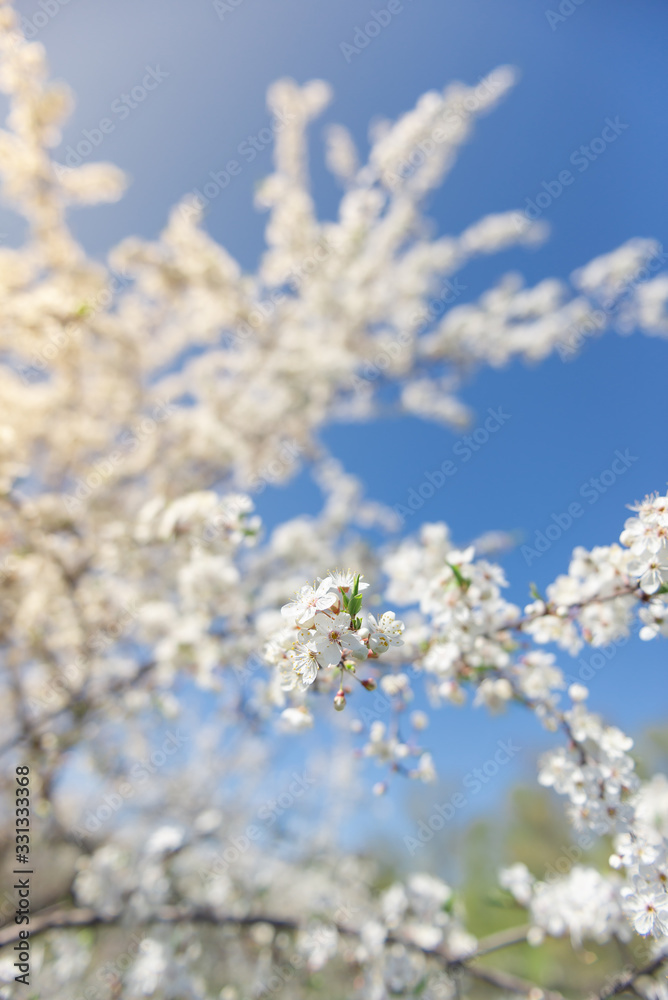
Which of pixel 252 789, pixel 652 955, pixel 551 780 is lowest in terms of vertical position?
pixel 652 955

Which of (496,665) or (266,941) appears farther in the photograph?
(266,941)

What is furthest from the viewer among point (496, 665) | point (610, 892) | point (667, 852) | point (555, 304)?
point (555, 304)

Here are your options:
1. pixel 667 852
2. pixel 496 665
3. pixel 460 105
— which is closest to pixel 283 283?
pixel 460 105

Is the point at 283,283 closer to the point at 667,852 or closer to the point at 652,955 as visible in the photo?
the point at 667,852

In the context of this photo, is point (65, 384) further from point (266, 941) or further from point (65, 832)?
point (266, 941)

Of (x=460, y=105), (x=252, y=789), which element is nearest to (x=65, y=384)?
(x=460, y=105)

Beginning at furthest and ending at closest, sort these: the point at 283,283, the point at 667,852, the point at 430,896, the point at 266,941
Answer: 1. the point at 283,283
2. the point at 266,941
3. the point at 430,896
4. the point at 667,852

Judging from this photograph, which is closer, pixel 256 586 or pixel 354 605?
pixel 354 605

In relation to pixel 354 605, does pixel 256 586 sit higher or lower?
higher

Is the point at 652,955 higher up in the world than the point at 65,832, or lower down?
lower down
